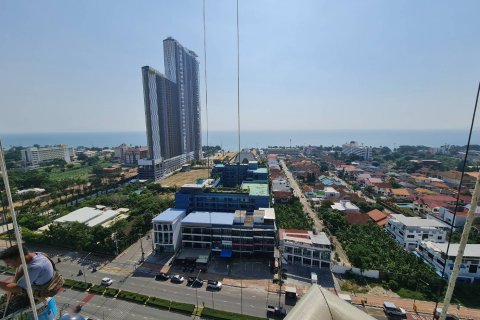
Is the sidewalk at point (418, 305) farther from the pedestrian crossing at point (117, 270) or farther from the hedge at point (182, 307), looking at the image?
the pedestrian crossing at point (117, 270)

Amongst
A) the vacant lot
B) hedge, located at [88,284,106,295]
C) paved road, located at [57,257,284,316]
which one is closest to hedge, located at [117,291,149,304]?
paved road, located at [57,257,284,316]

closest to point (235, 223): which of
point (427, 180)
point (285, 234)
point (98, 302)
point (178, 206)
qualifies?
point (285, 234)

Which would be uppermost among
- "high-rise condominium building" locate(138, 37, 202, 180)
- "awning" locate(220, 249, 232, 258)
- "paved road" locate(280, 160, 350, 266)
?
"high-rise condominium building" locate(138, 37, 202, 180)

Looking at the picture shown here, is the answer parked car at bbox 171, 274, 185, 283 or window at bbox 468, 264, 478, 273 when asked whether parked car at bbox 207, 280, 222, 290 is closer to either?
parked car at bbox 171, 274, 185, 283

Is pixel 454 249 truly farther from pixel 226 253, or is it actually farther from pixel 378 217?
pixel 226 253

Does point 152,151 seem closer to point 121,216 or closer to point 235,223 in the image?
point 121,216
